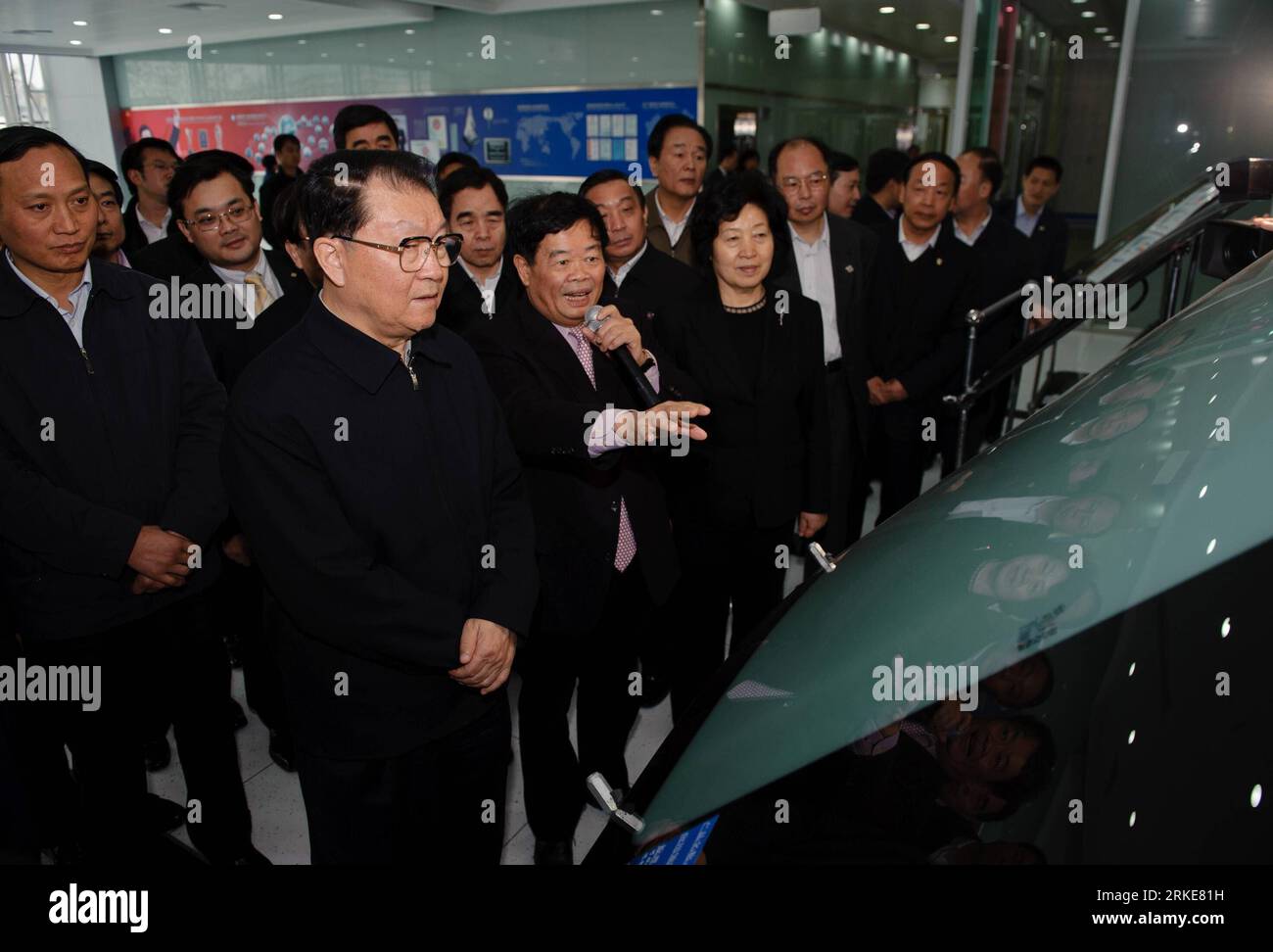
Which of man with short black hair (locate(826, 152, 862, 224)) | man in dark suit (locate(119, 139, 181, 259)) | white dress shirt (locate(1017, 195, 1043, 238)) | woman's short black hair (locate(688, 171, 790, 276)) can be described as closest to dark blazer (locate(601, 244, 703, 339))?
woman's short black hair (locate(688, 171, 790, 276))

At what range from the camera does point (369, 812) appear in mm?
1543

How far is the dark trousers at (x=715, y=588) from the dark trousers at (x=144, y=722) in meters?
1.20

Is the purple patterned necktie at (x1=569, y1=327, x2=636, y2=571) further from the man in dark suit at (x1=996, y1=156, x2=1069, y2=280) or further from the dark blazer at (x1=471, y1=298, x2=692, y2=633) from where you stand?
the man in dark suit at (x1=996, y1=156, x2=1069, y2=280)

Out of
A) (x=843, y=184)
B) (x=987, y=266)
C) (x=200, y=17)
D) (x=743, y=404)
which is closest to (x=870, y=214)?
(x=843, y=184)

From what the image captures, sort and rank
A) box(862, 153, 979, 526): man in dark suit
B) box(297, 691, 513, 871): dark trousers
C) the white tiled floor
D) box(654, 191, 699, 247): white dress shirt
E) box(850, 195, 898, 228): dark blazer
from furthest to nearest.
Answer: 1. box(850, 195, 898, 228): dark blazer
2. box(654, 191, 699, 247): white dress shirt
3. box(862, 153, 979, 526): man in dark suit
4. the white tiled floor
5. box(297, 691, 513, 871): dark trousers

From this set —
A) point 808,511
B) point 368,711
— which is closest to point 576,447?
point 368,711

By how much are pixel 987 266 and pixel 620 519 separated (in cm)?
292

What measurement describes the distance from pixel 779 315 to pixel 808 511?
570 millimetres

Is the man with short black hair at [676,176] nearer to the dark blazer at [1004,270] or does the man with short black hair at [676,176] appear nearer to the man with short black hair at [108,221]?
the dark blazer at [1004,270]

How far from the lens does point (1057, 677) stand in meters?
0.74

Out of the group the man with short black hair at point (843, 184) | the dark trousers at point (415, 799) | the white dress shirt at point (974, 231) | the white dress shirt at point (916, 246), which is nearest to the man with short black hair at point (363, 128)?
the white dress shirt at point (916, 246)

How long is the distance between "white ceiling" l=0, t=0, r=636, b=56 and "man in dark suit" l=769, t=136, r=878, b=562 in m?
6.06

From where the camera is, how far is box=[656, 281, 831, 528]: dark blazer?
236 cm

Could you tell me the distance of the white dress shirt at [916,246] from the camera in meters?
A: 3.58
